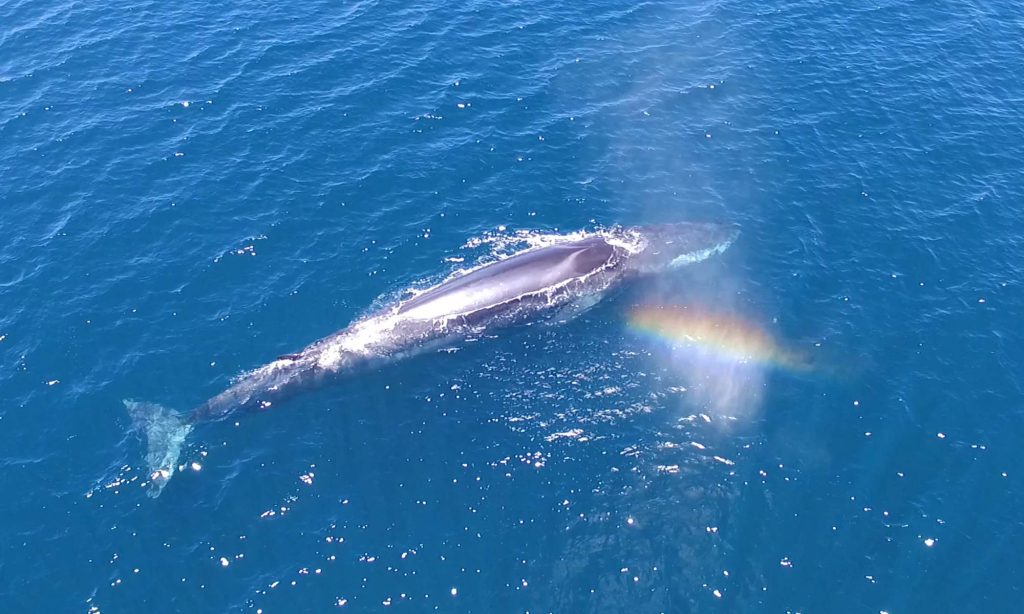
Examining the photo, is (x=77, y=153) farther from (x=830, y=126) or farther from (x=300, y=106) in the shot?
(x=830, y=126)

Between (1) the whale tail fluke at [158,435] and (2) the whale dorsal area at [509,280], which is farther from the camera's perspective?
(2) the whale dorsal area at [509,280]

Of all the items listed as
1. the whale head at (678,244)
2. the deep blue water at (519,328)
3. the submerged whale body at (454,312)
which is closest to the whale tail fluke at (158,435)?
A: the submerged whale body at (454,312)

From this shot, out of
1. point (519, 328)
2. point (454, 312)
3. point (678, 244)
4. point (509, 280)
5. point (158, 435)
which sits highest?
point (509, 280)

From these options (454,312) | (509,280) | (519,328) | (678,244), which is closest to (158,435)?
(454,312)

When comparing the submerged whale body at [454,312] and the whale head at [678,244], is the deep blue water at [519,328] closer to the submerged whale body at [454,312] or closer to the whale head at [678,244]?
the submerged whale body at [454,312]

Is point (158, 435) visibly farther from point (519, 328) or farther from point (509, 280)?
point (509, 280)

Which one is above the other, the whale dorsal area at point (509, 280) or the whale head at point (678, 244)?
the whale dorsal area at point (509, 280)

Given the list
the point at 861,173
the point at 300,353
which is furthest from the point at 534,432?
the point at 861,173
